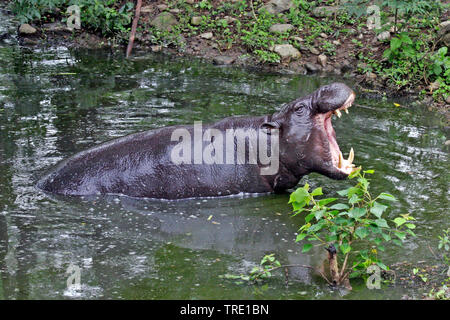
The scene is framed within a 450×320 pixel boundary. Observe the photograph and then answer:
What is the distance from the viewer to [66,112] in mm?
10008

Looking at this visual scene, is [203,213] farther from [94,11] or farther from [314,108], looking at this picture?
[94,11]

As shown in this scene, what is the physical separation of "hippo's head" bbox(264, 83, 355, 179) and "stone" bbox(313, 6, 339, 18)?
297 inches

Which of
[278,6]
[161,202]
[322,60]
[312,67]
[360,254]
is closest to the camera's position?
[360,254]

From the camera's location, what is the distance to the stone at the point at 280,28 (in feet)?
45.3

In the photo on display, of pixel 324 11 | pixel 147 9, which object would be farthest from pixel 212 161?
pixel 147 9

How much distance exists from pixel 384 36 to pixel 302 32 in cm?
172

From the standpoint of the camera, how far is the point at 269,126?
24.0ft

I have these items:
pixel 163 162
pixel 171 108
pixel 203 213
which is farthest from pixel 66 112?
pixel 203 213

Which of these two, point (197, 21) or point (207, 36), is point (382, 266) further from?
point (197, 21)

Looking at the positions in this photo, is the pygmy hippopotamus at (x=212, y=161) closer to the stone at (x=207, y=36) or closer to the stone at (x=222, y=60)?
the stone at (x=222, y=60)

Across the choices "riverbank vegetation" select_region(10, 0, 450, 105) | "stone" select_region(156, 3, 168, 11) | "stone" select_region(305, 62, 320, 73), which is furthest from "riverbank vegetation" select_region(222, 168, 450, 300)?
"stone" select_region(156, 3, 168, 11)

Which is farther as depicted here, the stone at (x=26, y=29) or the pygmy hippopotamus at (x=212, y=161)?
the stone at (x=26, y=29)

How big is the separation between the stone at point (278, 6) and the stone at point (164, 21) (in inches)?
78.4

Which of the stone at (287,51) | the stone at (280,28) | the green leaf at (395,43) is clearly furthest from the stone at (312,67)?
the green leaf at (395,43)
